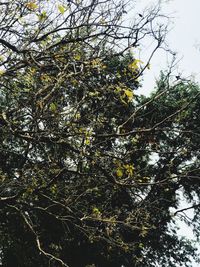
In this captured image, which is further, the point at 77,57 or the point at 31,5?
the point at 77,57

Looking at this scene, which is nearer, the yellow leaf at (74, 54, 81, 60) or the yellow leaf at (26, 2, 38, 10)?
the yellow leaf at (26, 2, 38, 10)

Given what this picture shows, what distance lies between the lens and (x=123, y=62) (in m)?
18.8

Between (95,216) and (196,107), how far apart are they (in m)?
15.2

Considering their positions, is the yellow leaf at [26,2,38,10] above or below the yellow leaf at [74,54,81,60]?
above

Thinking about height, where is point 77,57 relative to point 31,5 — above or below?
below

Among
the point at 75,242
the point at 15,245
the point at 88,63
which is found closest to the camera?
the point at 88,63

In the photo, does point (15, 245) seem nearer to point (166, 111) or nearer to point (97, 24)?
point (97, 24)

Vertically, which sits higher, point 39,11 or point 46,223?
point 39,11

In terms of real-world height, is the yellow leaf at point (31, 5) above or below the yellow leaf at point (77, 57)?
above

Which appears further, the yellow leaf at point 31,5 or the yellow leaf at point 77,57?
the yellow leaf at point 77,57

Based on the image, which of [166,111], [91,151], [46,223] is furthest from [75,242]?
[91,151]

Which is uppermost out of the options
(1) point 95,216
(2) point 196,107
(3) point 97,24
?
(2) point 196,107

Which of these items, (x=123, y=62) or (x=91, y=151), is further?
(x=123, y=62)

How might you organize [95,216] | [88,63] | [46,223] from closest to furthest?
[88,63] < [95,216] < [46,223]
